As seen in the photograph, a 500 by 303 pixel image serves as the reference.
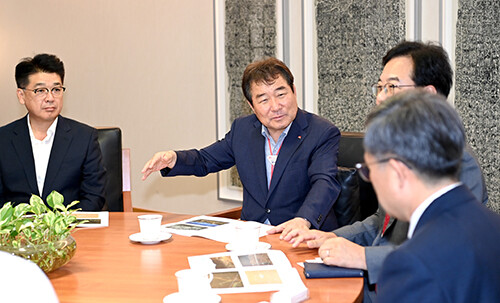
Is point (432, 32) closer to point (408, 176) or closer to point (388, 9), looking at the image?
point (388, 9)

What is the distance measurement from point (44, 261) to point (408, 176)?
1.20 metres

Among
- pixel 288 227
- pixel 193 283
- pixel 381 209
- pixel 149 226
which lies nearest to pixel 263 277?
pixel 193 283

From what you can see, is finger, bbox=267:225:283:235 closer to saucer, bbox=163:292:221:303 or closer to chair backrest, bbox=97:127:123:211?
saucer, bbox=163:292:221:303

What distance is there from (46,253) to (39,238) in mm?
63

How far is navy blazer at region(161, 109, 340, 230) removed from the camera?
293 cm

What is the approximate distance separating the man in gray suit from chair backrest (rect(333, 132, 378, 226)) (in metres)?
0.52

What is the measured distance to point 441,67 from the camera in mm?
2248

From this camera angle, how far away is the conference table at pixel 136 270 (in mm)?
1648

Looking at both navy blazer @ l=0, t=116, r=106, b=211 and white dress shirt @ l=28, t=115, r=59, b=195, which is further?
white dress shirt @ l=28, t=115, r=59, b=195

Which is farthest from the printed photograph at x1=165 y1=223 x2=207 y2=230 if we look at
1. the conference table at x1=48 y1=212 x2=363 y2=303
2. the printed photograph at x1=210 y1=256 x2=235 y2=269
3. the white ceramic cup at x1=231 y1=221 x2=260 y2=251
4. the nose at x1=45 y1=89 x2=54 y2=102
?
the nose at x1=45 y1=89 x2=54 y2=102

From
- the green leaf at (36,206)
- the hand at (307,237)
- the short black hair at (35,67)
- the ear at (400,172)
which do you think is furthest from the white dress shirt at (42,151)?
the ear at (400,172)

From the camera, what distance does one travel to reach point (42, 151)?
367 cm

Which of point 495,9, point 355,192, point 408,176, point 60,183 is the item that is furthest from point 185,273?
point 495,9

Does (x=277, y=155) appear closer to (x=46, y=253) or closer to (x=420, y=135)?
(x=46, y=253)
